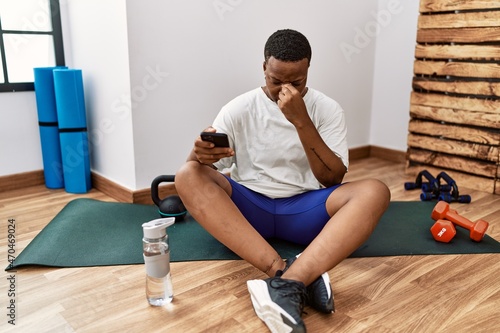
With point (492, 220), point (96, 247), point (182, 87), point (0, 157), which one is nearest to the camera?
point (96, 247)

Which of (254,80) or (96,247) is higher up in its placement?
(254,80)

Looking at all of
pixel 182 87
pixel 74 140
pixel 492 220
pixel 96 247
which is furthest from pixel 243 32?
pixel 492 220

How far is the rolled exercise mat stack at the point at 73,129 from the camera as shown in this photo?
2.06 m

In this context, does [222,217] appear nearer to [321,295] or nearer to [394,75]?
[321,295]

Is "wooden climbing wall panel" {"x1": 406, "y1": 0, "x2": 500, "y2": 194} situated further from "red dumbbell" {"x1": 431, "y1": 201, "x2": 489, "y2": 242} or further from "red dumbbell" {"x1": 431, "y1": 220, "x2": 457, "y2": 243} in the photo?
"red dumbbell" {"x1": 431, "y1": 220, "x2": 457, "y2": 243}

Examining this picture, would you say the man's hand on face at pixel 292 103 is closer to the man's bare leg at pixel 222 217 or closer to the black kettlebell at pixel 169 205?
the man's bare leg at pixel 222 217

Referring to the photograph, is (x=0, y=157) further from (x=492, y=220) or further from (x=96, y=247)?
(x=492, y=220)

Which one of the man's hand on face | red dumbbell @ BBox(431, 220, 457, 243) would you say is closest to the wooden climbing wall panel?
red dumbbell @ BBox(431, 220, 457, 243)

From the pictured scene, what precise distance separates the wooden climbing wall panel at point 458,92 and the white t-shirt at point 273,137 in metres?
1.12

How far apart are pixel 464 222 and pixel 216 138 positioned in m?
0.99

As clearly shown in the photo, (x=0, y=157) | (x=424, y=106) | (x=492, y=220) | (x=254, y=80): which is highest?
(x=254, y=80)

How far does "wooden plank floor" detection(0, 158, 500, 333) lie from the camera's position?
1111 millimetres

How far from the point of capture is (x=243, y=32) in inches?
85.7

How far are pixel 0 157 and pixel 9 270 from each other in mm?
974
